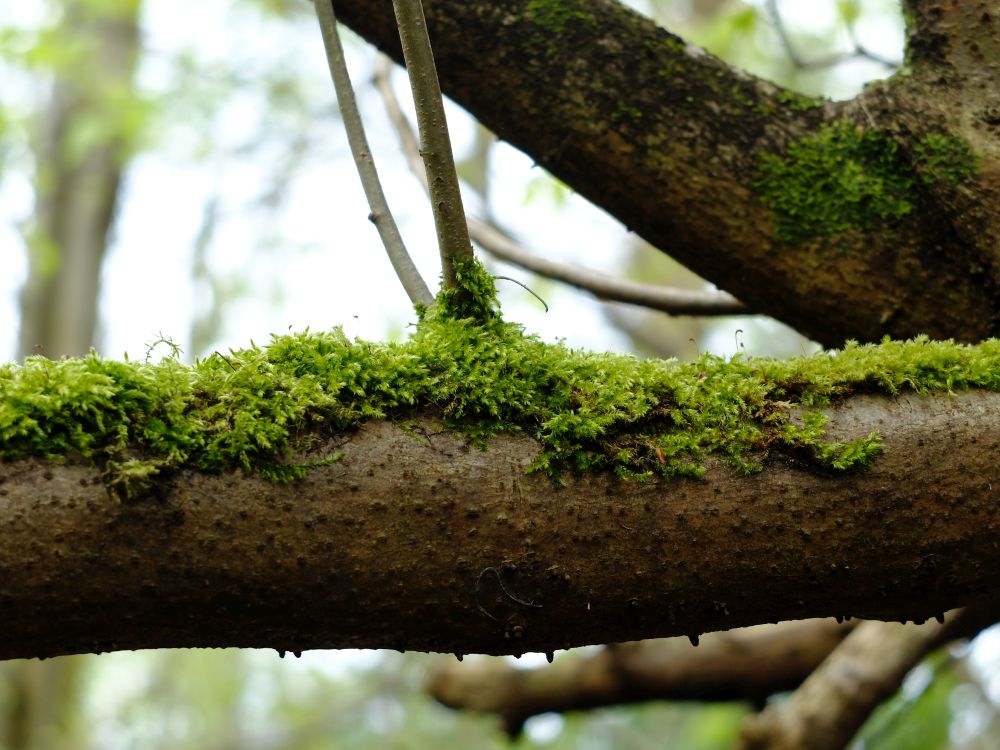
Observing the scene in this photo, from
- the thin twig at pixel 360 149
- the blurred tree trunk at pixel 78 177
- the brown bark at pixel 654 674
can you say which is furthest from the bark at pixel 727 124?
the blurred tree trunk at pixel 78 177

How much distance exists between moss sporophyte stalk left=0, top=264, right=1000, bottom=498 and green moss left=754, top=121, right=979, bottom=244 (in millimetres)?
650

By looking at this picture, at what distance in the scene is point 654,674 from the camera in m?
4.08

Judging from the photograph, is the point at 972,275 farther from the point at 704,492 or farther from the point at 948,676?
the point at 948,676

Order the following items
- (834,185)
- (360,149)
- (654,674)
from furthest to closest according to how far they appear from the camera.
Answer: (654,674)
(834,185)
(360,149)

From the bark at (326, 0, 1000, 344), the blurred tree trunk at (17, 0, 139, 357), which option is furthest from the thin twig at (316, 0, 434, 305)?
the blurred tree trunk at (17, 0, 139, 357)

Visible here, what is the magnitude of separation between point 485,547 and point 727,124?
4.84 feet

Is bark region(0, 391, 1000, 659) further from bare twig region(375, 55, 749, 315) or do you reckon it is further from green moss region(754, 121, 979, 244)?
bare twig region(375, 55, 749, 315)

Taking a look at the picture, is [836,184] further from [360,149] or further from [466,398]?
[466,398]

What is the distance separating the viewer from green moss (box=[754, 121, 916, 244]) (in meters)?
2.38

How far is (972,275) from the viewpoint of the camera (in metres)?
2.30

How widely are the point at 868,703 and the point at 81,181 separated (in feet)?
25.6

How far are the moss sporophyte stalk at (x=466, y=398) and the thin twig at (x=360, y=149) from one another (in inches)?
16.0

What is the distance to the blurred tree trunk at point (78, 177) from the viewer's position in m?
7.55

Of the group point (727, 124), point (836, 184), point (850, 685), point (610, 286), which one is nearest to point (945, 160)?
point (836, 184)
